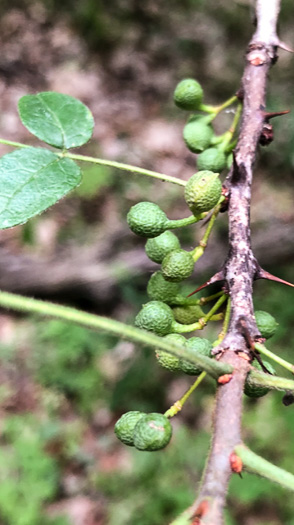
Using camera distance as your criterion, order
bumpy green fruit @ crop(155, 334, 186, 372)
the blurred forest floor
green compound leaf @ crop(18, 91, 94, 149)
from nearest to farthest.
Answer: bumpy green fruit @ crop(155, 334, 186, 372), green compound leaf @ crop(18, 91, 94, 149), the blurred forest floor

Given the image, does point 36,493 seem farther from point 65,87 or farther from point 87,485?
point 65,87

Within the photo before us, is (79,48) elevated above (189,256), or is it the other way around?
(79,48)

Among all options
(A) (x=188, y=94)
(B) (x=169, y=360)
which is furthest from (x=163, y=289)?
(A) (x=188, y=94)

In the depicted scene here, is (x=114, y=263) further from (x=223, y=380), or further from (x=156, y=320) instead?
(x=223, y=380)

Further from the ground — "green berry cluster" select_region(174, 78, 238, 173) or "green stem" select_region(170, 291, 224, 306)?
"green berry cluster" select_region(174, 78, 238, 173)

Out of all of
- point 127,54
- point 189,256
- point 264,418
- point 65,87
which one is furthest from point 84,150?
point 189,256

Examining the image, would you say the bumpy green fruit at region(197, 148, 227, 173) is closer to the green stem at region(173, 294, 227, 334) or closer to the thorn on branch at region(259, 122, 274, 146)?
the thorn on branch at region(259, 122, 274, 146)

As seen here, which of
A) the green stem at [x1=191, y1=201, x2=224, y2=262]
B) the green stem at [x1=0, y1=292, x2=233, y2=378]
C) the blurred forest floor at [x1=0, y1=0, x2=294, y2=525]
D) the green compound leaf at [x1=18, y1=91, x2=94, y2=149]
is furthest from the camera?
the blurred forest floor at [x1=0, y1=0, x2=294, y2=525]

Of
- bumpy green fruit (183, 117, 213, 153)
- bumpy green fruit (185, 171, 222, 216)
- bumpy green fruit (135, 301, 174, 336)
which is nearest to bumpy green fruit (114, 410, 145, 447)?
bumpy green fruit (135, 301, 174, 336)
